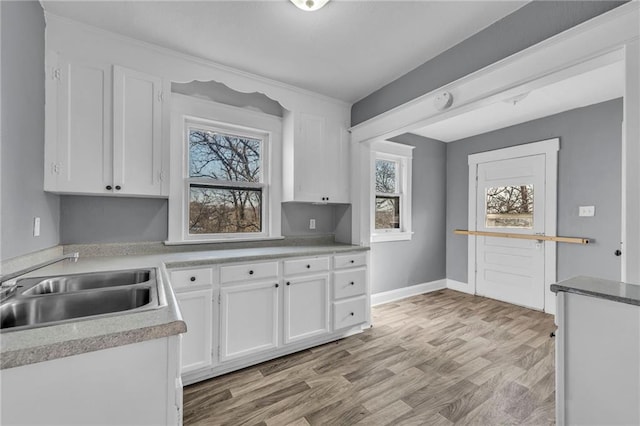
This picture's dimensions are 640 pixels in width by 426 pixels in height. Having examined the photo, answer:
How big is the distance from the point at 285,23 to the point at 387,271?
321 cm

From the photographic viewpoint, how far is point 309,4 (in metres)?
1.79

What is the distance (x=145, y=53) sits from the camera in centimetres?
224

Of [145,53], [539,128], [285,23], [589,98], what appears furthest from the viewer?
[539,128]

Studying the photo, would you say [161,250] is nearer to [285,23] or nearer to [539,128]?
[285,23]

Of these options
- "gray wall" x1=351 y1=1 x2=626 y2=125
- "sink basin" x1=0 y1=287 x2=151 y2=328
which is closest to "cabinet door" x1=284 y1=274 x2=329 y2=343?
"sink basin" x1=0 y1=287 x2=151 y2=328

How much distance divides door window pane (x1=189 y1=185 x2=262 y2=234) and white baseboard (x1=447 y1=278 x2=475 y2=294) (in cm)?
334

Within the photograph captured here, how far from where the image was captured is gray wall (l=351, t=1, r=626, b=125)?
1625 millimetres

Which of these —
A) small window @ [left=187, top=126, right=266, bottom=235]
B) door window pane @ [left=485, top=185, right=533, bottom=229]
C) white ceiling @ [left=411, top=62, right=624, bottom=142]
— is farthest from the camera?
door window pane @ [left=485, top=185, right=533, bottom=229]

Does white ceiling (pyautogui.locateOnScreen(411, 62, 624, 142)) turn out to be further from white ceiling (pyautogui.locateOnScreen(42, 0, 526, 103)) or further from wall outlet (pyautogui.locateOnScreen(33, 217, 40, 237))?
wall outlet (pyautogui.locateOnScreen(33, 217, 40, 237))

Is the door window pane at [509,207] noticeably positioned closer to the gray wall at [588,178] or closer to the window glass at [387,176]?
the gray wall at [588,178]

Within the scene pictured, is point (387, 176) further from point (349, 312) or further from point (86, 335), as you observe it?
point (86, 335)

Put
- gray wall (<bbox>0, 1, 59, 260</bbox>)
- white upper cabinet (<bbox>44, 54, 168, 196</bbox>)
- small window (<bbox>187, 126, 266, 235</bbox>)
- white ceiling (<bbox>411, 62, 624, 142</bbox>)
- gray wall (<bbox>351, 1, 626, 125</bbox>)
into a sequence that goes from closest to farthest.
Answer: gray wall (<bbox>0, 1, 59, 260</bbox>) → gray wall (<bbox>351, 1, 626, 125</bbox>) → white upper cabinet (<bbox>44, 54, 168, 196</bbox>) → white ceiling (<bbox>411, 62, 624, 142</bbox>) → small window (<bbox>187, 126, 266, 235</bbox>)

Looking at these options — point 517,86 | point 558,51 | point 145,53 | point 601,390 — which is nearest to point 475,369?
point 601,390

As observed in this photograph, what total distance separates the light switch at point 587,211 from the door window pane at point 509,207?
520mm
